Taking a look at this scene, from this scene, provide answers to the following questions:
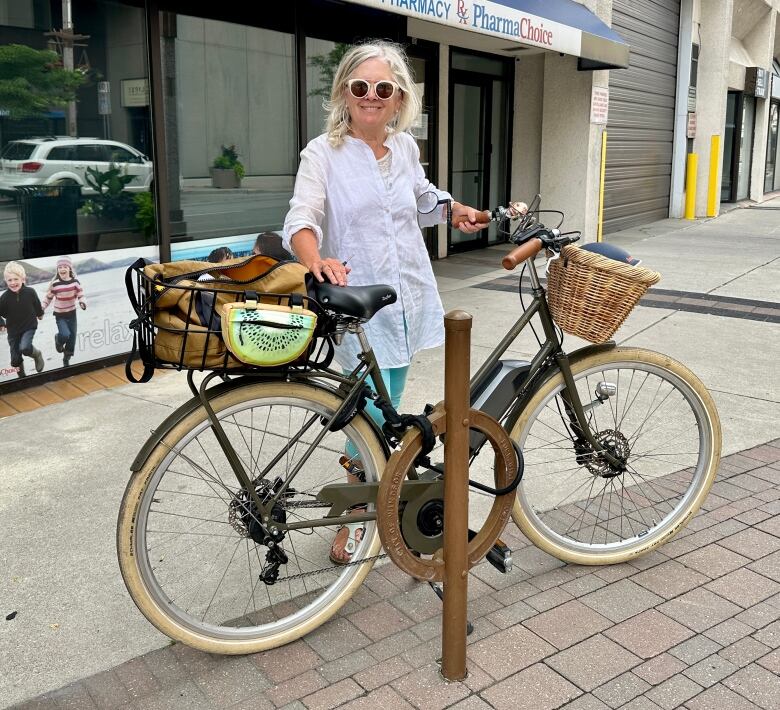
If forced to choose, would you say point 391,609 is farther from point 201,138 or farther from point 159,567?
point 201,138

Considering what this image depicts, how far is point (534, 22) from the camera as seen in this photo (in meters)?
8.73

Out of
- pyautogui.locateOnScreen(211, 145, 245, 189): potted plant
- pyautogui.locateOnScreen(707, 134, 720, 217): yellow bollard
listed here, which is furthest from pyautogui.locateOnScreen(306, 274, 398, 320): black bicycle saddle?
pyautogui.locateOnScreen(707, 134, 720, 217): yellow bollard

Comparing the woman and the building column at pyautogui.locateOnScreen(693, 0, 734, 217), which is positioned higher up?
the building column at pyautogui.locateOnScreen(693, 0, 734, 217)

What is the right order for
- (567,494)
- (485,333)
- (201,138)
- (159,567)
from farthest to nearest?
(485,333) → (201,138) → (567,494) → (159,567)

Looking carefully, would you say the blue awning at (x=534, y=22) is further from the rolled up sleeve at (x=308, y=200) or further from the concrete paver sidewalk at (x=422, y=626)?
the concrete paver sidewalk at (x=422, y=626)

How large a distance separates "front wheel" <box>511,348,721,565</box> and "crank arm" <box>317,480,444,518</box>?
48cm

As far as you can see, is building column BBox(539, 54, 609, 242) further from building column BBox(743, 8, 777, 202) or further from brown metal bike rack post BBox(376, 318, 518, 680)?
building column BBox(743, 8, 777, 202)

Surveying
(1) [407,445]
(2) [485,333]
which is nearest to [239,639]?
(1) [407,445]

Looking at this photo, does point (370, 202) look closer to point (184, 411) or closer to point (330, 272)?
point (330, 272)

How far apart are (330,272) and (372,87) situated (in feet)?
2.36

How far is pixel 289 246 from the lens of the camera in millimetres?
2871

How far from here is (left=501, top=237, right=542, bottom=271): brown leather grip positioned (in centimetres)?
269

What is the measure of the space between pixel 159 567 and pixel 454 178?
9.26 meters

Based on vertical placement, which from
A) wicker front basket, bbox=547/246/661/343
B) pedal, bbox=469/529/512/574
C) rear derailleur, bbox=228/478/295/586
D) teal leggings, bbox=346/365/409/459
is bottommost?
pedal, bbox=469/529/512/574
